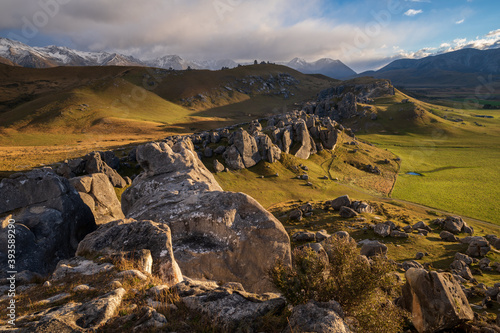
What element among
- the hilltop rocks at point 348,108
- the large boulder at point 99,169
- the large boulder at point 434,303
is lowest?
the large boulder at point 434,303

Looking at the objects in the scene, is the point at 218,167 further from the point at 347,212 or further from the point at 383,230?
the point at 383,230

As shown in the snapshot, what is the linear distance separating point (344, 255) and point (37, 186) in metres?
22.8

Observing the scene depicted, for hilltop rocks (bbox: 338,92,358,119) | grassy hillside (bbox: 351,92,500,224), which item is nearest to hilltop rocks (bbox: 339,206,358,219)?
grassy hillside (bbox: 351,92,500,224)

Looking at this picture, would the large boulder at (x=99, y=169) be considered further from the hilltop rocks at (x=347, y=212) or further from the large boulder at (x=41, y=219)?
the hilltop rocks at (x=347, y=212)

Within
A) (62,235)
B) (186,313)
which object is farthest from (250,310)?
(62,235)

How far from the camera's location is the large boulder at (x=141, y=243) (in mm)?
12445

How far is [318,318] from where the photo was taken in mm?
7965

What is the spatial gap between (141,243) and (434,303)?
1469 cm

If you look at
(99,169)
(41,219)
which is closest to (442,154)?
(99,169)

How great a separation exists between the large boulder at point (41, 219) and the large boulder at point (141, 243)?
18.3ft

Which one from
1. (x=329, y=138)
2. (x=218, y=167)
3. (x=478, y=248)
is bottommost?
(x=478, y=248)

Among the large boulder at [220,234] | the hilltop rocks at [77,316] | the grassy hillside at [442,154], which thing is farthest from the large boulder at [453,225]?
the hilltop rocks at [77,316]

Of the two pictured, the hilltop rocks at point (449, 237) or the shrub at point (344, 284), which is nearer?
the shrub at point (344, 284)

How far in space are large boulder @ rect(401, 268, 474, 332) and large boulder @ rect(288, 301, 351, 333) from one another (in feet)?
22.4
